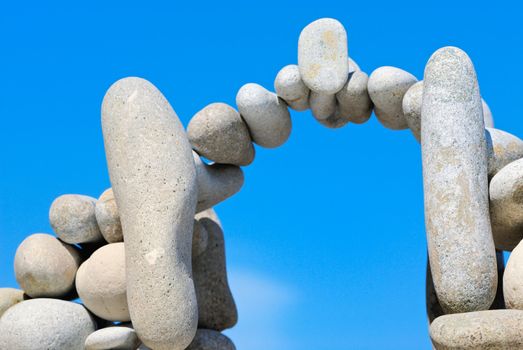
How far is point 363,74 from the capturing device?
7.74 metres

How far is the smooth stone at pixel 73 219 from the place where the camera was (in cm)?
764

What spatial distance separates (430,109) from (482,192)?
26.8 inches

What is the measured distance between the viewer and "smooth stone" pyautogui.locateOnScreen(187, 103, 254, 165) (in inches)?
303

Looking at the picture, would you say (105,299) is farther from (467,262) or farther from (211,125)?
(467,262)

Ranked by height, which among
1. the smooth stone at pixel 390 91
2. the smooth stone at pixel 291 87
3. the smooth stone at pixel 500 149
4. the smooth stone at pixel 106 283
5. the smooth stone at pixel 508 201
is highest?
the smooth stone at pixel 291 87

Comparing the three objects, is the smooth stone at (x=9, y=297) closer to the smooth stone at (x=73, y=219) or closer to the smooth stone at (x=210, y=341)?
the smooth stone at (x=73, y=219)

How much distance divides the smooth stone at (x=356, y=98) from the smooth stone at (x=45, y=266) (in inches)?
102

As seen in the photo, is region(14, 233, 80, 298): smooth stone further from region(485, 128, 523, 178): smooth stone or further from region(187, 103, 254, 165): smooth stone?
region(485, 128, 523, 178): smooth stone

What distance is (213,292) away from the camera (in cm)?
821

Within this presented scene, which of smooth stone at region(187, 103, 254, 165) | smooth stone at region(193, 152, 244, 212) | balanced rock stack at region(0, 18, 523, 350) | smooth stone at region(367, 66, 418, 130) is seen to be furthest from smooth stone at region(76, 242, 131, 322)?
smooth stone at region(367, 66, 418, 130)

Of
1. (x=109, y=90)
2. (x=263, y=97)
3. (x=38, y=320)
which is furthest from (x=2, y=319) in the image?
(x=263, y=97)

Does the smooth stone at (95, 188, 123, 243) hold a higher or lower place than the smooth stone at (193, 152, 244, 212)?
lower

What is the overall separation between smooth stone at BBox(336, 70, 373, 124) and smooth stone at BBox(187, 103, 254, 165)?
34.3 inches

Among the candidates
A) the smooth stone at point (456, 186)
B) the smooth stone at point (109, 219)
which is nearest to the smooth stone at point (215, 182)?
the smooth stone at point (109, 219)
